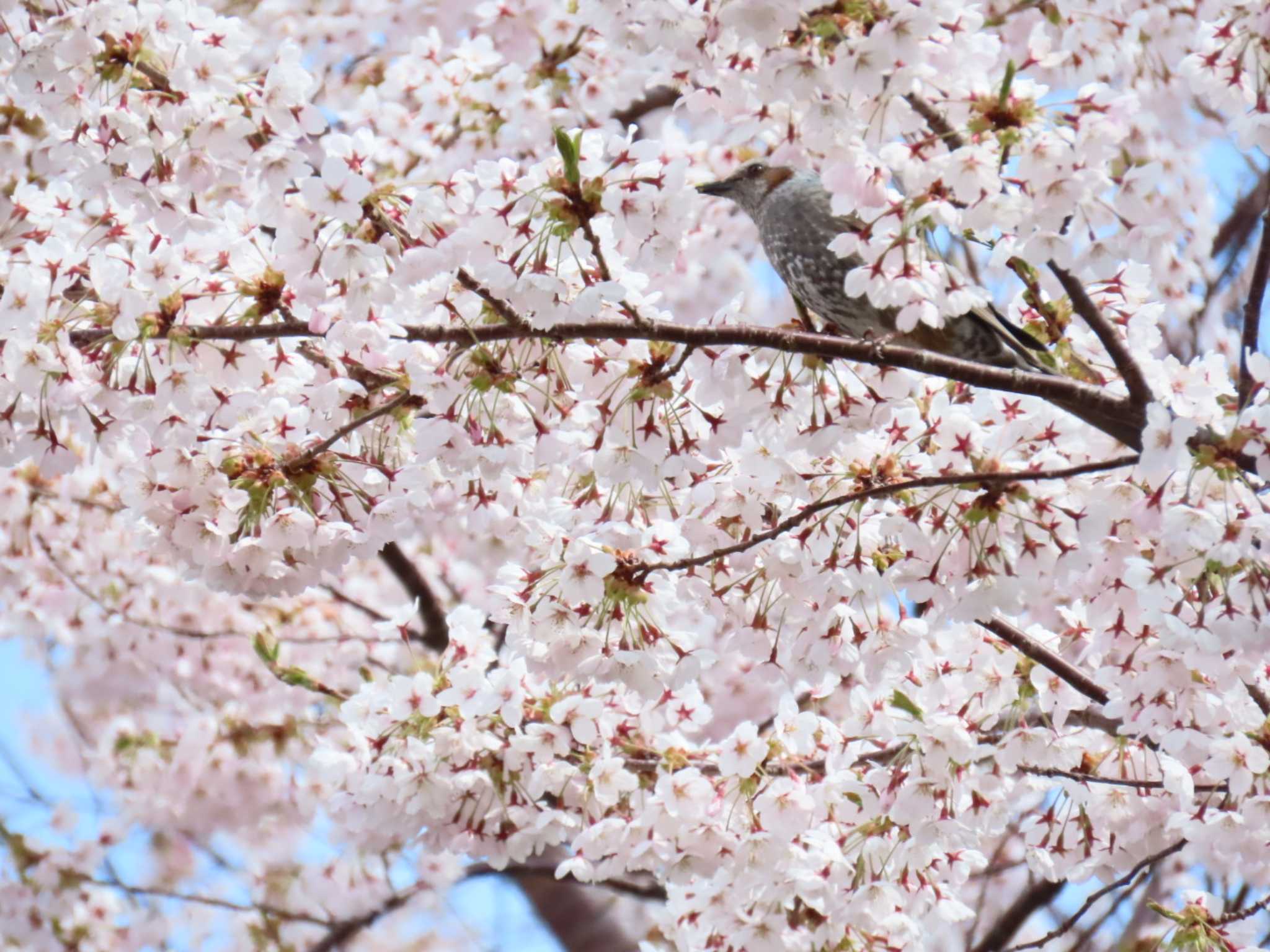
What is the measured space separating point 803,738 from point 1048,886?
1.43 meters

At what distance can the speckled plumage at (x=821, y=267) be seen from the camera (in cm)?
300

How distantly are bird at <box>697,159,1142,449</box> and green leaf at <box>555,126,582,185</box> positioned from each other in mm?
877

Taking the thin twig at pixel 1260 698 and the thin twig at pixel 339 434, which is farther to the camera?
the thin twig at pixel 1260 698

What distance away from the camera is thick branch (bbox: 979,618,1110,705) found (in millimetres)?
2773

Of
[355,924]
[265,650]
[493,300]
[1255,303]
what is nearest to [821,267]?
[1255,303]

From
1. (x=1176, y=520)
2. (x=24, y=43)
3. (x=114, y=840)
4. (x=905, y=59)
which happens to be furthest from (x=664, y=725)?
(x=114, y=840)

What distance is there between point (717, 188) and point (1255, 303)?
159cm

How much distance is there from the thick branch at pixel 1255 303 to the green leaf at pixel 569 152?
1.26 m

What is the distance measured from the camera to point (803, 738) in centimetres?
299

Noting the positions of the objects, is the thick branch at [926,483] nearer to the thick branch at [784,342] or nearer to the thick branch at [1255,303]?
the thick branch at [784,342]

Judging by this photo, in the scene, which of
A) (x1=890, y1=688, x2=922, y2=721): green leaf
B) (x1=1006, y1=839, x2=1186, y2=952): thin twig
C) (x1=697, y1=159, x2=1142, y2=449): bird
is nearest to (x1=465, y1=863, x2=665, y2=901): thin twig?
(x1=1006, y1=839, x2=1186, y2=952): thin twig

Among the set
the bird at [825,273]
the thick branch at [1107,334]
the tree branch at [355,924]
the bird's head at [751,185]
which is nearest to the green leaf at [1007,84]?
the thick branch at [1107,334]

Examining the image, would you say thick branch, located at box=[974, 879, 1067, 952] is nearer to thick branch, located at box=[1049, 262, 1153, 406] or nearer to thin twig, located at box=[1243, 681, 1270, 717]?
thin twig, located at box=[1243, 681, 1270, 717]

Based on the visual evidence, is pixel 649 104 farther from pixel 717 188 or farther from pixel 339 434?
pixel 339 434
